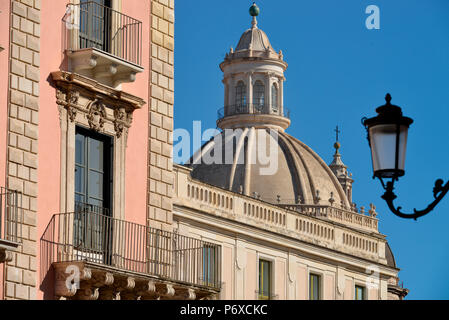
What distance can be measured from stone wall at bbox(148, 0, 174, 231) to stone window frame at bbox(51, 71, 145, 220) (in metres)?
0.66

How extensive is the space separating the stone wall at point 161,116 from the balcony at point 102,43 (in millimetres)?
627

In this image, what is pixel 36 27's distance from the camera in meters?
21.4

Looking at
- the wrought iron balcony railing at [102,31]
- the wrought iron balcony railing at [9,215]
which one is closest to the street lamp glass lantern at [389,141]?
the wrought iron balcony railing at [9,215]

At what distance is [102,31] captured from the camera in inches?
901

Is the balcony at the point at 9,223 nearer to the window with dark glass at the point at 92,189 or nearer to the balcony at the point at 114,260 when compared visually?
the balcony at the point at 114,260

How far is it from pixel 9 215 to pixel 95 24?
3.88 m

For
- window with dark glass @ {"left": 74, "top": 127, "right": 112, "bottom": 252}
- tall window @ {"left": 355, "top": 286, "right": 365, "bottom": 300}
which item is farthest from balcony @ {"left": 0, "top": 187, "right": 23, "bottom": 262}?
tall window @ {"left": 355, "top": 286, "right": 365, "bottom": 300}

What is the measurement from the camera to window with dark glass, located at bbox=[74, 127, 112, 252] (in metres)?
22.0

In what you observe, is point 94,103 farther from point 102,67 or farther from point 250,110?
point 250,110

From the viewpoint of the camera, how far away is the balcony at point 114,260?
21.2 metres

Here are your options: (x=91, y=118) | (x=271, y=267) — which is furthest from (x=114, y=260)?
(x=271, y=267)

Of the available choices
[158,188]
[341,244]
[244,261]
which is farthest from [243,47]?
[158,188]
